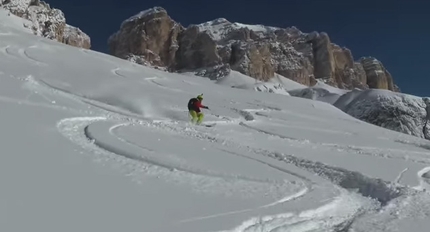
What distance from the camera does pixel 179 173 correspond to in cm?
839

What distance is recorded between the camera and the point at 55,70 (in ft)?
77.5

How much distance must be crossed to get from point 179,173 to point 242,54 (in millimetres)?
127440

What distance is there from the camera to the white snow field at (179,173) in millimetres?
5930

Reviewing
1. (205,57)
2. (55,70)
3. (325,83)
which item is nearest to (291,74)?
(325,83)

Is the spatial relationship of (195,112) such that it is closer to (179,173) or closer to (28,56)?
(179,173)

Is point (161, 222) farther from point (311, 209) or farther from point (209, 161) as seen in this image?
point (209, 161)

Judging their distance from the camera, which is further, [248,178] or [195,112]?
[195,112]

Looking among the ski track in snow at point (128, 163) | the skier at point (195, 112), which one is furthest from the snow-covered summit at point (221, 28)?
the ski track in snow at point (128, 163)

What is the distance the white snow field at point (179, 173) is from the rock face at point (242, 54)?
96083mm

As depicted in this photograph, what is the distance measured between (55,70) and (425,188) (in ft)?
60.7

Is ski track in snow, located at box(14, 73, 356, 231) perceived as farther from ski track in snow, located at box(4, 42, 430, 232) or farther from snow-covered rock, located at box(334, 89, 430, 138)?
snow-covered rock, located at box(334, 89, 430, 138)

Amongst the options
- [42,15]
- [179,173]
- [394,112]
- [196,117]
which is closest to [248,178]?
[179,173]

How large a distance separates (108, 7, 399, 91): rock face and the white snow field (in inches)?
3783

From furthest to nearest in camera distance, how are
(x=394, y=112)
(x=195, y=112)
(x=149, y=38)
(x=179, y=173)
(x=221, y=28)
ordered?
(x=221, y=28), (x=149, y=38), (x=394, y=112), (x=195, y=112), (x=179, y=173)
